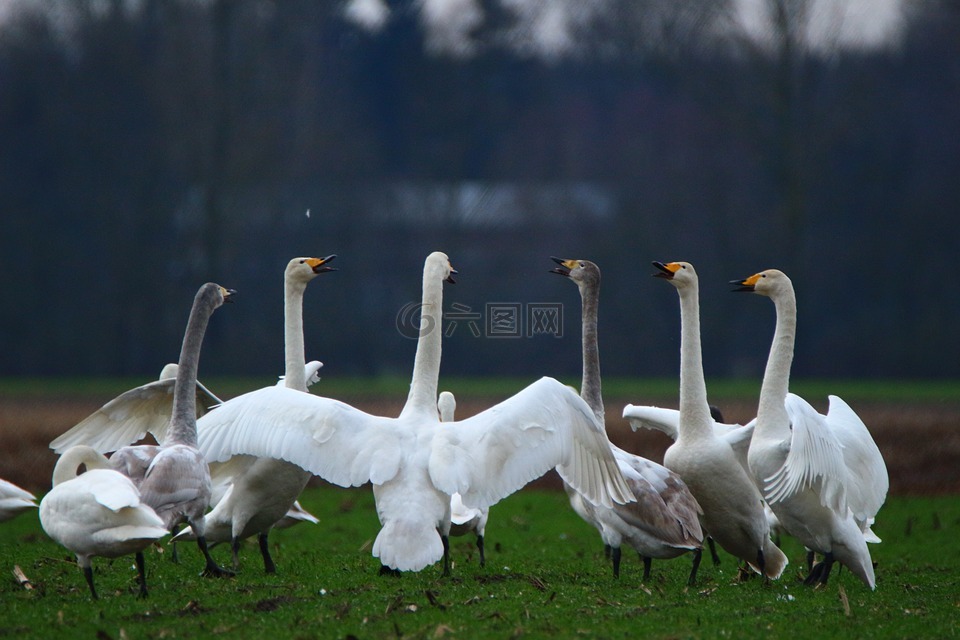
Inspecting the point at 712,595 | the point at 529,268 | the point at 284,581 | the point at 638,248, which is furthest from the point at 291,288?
the point at 638,248

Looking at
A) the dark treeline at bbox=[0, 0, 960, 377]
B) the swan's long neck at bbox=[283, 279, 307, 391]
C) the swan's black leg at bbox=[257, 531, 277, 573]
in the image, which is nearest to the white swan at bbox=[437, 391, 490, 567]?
the swan's black leg at bbox=[257, 531, 277, 573]

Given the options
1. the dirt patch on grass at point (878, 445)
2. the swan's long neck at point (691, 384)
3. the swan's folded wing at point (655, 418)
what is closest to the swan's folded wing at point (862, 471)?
the swan's long neck at point (691, 384)

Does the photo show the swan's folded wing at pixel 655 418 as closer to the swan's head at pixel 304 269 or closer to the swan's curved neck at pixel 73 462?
the swan's head at pixel 304 269

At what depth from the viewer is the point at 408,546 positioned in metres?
7.71

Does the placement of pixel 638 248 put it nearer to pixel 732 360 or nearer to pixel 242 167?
pixel 732 360

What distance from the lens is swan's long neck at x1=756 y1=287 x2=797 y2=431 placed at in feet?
28.6

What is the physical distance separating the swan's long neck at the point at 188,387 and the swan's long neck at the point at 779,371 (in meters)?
4.18

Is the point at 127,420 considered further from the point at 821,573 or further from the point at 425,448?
the point at 821,573

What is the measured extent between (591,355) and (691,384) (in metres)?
1.27

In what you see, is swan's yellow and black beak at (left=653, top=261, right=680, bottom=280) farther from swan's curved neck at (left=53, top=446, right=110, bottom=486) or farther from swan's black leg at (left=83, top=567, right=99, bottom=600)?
swan's black leg at (left=83, top=567, right=99, bottom=600)

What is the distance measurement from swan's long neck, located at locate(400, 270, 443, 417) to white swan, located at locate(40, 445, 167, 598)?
2338 mm

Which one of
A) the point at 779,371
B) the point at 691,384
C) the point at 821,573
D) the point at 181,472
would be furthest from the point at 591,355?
the point at 181,472

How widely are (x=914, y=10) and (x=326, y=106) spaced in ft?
56.2

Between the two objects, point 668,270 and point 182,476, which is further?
point 668,270
